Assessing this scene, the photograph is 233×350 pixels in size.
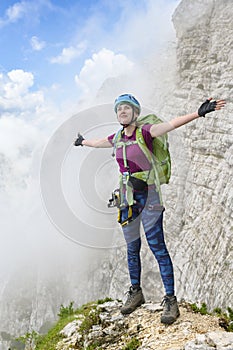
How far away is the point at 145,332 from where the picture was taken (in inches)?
226

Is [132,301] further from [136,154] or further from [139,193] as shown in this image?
[136,154]

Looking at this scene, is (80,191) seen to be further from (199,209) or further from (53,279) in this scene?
(53,279)

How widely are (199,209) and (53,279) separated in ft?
96.0

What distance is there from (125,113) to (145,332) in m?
3.78

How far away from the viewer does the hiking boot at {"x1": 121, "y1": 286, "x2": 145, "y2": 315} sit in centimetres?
663

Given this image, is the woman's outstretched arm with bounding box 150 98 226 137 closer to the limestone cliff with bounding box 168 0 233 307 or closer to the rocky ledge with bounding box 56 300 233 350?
the rocky ledge with bounding box 56 300 233 350

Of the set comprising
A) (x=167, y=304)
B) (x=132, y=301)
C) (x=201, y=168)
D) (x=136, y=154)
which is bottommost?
(x=167, y=304)

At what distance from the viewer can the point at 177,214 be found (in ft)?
92.5

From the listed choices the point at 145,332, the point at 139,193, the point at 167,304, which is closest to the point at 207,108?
the point at 139,193

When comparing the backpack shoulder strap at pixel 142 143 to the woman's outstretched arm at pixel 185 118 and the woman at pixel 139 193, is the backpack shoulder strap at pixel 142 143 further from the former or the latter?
the woman's outstretched arm at pixel 185 118

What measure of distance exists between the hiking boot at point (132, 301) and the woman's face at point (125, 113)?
3419mm

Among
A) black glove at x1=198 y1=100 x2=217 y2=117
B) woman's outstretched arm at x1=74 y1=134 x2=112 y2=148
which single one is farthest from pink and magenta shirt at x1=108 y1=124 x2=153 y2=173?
black glove at x1=198 y1=100 x2=217 y2=117

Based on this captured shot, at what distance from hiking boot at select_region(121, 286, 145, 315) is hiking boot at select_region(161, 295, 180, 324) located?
789 mm

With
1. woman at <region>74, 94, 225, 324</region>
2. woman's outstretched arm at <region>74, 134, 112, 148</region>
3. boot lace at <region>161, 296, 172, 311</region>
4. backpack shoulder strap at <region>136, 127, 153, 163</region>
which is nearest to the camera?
backpack shoulder strap at <region>136, 127, 153, 163</region>
